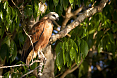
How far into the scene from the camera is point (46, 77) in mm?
3613

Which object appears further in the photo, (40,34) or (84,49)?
(40,34)

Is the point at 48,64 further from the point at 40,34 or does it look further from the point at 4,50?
the point at 4,50

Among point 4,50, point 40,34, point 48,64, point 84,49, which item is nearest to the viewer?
point 84,49

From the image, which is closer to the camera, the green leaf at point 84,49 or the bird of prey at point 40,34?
the green leaf at point 84,49

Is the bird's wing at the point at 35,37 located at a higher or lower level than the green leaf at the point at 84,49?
higher

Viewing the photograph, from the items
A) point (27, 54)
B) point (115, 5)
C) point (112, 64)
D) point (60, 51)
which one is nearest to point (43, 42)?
point (27, 54)

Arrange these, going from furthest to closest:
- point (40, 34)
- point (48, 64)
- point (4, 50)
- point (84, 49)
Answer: point (48, 64) < point (40, 34) < point (4, 50) < point (84, 49)

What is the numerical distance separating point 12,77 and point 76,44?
4.23 feet

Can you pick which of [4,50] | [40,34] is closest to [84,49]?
[40,34]

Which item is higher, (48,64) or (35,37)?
(35,37)

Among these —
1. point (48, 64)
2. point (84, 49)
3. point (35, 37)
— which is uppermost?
point (35, 37)

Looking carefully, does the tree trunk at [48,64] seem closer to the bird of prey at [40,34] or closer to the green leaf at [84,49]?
the bird of prey at [40,34]

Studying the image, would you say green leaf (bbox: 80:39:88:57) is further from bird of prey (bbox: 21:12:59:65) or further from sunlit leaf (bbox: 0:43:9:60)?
sunlit leaf (bbox: 0:43:9:60)

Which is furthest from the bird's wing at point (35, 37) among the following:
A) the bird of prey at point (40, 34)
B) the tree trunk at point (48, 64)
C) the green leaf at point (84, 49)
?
the green leaf at point (84, 49)
